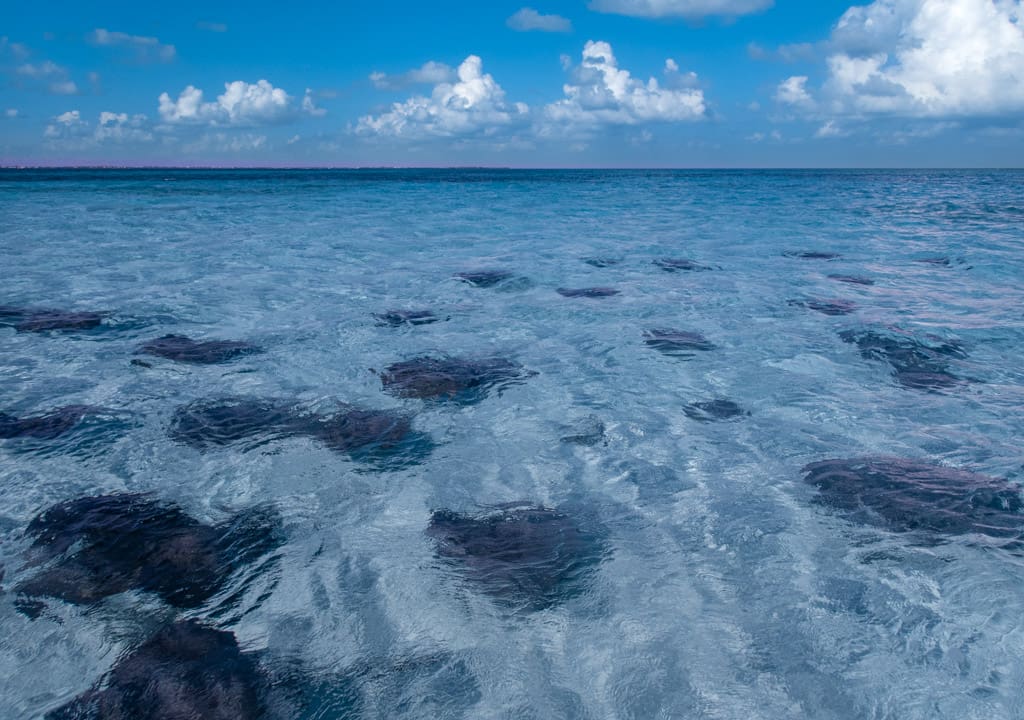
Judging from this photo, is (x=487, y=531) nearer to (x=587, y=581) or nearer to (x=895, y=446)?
(x=587, y=581)

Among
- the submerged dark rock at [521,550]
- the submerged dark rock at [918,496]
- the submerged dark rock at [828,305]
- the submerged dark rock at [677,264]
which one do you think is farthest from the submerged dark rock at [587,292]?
the submerged dark rock at [521,550]

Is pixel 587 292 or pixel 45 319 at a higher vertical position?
pixel 45 319

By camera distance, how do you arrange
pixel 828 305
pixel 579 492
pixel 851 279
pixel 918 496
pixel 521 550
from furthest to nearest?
pixel 851 279, pixel 828 305, pixel 579 492, pixel 918 496, pixel 521 550

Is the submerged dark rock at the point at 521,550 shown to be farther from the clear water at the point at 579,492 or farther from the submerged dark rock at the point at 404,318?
the submerged dark rock at the point at 404,318

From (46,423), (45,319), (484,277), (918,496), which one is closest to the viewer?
(918,496)

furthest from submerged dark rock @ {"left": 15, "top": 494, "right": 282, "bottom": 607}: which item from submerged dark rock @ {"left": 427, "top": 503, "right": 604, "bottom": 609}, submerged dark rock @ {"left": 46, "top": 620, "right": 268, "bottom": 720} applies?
submerged dark rock @ {"left": 427, "top": 503, "right": 604, "bottom": 609}

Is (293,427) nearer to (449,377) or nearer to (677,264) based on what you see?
(449,377)

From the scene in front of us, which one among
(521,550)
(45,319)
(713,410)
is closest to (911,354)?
(713,410)

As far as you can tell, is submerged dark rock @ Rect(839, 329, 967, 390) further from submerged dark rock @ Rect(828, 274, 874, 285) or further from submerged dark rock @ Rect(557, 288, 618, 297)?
submerged dark rock @ Rect(828, 274, 874, 285)
